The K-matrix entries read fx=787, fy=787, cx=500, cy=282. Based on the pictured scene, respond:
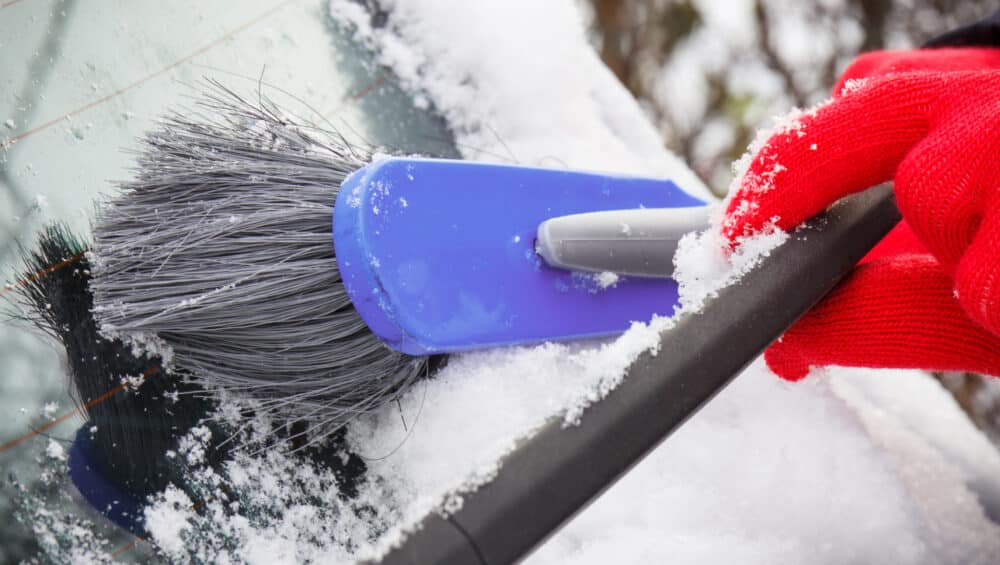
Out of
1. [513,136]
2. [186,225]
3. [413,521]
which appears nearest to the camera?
[413,521]

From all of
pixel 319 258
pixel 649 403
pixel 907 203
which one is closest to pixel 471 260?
pixel 319 258

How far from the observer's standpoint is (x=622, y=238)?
703 millimetres

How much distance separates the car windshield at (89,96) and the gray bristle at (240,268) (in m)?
0.05

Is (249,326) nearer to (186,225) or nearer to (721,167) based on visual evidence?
(186,225)

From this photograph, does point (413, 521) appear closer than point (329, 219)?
Yes

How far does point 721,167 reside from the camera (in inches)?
61.5

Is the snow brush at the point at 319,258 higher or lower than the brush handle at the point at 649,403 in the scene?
higher

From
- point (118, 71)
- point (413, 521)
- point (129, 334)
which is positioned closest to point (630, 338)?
point (413, 521)

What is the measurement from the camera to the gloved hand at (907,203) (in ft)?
1.81

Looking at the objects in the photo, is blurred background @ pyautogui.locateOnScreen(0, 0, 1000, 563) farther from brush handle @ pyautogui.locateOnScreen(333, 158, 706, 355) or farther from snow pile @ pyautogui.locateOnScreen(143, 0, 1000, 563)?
brush handle @ pyautogui.locateOnScreen(333, 158, 706, 355)

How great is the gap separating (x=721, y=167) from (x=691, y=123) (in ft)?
0.35

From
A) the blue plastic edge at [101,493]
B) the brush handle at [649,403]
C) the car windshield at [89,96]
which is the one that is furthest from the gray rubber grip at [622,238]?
the blue plastic edge at [101,493]

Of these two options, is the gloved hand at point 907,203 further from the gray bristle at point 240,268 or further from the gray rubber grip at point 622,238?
the gray bristle at point 240,268

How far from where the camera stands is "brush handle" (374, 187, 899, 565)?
0.46 meters
